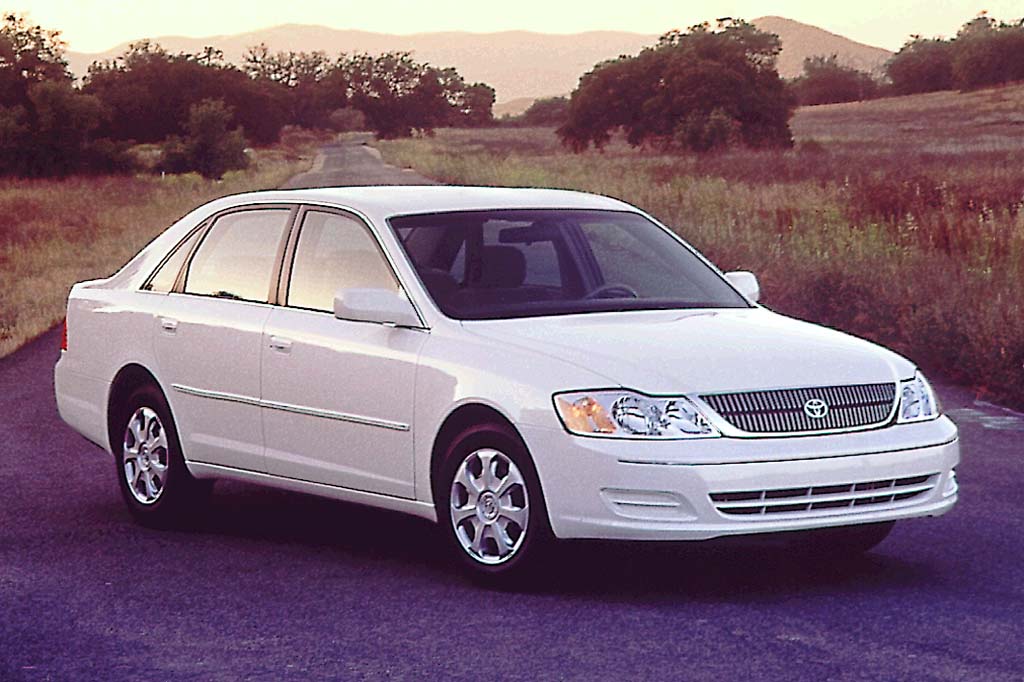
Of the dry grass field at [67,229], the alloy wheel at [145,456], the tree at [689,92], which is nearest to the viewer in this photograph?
the alloy wheel at [145,456]

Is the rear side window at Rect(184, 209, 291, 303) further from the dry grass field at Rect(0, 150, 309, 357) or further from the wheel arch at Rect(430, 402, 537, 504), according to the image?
the dry grass field at Rect(0, 150, 309, 357)

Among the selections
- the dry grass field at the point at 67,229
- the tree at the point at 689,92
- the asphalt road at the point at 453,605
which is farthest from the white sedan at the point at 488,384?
the tree at the point at 689,92

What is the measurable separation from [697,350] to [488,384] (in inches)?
29.2

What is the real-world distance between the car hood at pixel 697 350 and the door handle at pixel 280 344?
0.97 metres

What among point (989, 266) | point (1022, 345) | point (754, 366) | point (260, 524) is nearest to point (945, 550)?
point (754, 366)

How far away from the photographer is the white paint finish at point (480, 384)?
676cm

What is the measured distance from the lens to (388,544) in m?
8.32

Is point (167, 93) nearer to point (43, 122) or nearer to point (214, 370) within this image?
point (43, 122)

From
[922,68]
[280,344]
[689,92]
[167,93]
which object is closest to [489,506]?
[280,344]

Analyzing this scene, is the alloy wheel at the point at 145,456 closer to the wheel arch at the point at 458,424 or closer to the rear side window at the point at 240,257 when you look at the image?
the rear side window at the point at 240,257

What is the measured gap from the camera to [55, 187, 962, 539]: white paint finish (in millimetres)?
6762

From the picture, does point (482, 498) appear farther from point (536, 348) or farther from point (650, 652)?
point (650, 652)

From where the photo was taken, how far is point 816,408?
22.6ft

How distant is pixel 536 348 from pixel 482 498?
562mm
